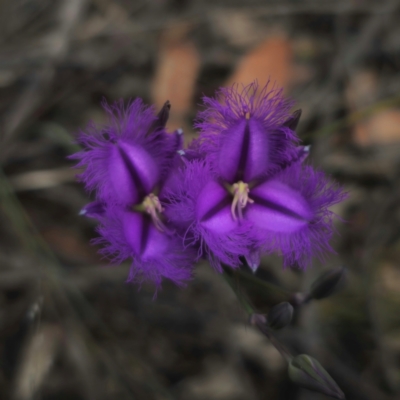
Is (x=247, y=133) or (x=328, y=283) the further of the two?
(x=328, y=283)

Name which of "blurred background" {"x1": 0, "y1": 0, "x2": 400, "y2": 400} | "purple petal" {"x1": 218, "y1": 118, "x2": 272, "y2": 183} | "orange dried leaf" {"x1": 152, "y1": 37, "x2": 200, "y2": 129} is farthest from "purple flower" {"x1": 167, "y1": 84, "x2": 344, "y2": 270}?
"orange dried leaf" {"x1": 152, "y1": 37, "x2": 200, "y2": 129}

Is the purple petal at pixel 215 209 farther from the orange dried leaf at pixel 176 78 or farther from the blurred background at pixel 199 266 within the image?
the orange dried leaf at pixel 176 78

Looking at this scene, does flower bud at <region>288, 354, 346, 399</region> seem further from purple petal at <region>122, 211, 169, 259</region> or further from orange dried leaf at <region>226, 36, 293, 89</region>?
orange dried leaf at <region>226, 36, 293, 89</region>

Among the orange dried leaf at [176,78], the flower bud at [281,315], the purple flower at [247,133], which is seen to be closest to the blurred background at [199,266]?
the orange dried leaf at [176,78]

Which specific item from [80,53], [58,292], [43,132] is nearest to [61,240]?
[58,292]

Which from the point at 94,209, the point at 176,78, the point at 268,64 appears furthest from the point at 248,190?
the point at 176,78

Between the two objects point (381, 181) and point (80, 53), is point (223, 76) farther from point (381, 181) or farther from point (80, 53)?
point (381, 181)

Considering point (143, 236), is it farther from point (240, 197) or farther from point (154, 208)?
point (240, 197)
